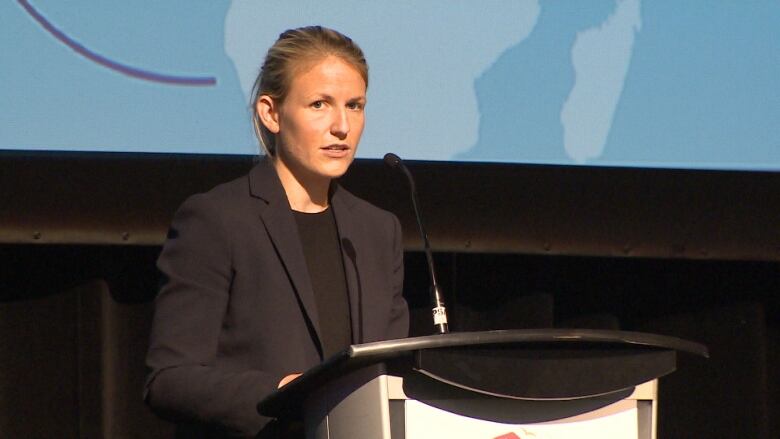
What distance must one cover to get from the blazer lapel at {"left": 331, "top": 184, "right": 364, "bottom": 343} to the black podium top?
0.39 meters

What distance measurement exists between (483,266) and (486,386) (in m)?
1.59

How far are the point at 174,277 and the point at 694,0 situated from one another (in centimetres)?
154

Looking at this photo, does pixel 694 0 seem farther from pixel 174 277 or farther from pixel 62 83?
pixel 174 277

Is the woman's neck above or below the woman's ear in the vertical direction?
below

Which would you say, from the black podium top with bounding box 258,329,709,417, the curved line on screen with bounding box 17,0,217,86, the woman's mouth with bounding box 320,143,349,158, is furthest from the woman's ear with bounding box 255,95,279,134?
the curved line on screen with bounding box 17,0,217,86

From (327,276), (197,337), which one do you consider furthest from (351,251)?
(197,337)

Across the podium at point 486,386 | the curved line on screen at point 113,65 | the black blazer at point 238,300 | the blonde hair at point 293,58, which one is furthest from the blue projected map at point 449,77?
the podium at point 486,386

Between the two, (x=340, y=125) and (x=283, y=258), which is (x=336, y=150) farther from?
(x=283, y=258)

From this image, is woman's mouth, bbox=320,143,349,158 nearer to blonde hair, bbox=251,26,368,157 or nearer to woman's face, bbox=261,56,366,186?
woman's face, bbox=261,56,366,186

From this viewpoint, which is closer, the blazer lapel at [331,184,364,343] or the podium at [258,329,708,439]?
the podium at [258,329,708,439]

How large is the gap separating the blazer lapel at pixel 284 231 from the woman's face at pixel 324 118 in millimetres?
46

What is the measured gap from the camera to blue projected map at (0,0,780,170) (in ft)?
7.75

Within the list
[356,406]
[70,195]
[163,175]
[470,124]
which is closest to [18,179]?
[70,195]

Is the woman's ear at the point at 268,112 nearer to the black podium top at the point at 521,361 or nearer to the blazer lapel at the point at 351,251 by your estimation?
the blazer lapel at the point at 351,251
